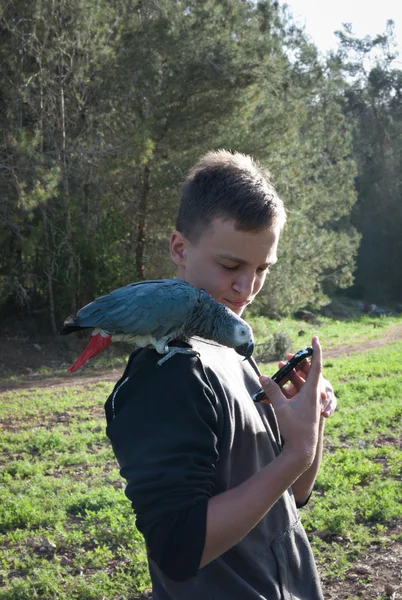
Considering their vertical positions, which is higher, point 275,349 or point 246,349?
point 246,349

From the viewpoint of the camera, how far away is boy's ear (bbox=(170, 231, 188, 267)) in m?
1.81

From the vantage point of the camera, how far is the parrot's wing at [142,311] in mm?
2027

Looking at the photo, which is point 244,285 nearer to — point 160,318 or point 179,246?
point 179,246

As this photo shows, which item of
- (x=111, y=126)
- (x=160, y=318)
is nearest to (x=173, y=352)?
(x=160, y=318)

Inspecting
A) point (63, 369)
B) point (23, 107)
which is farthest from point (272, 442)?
point (23, 107)

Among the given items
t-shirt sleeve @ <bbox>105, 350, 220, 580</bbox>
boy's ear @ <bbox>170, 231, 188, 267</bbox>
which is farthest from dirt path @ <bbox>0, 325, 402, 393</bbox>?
t-shirt sleeve @ <bbox>105, 350, 220, 580</bbox>

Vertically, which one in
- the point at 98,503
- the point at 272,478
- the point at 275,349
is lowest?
the point at 275,349

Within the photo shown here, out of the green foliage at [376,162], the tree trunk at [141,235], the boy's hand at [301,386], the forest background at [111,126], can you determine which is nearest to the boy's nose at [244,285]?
the boy's hand at [301,386]

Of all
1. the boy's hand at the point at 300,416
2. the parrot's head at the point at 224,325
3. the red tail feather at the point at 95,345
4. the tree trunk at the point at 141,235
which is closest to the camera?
the boy's hand at the point at 300,416

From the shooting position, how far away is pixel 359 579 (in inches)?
142

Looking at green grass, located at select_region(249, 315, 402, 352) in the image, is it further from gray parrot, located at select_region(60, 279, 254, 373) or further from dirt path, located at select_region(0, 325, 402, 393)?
gray parrot, located at select_region(60, 279, 254, 373)

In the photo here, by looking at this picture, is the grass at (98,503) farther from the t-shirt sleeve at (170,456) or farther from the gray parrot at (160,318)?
the t-shirt sleeve at (170,456)

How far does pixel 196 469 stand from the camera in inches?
52.4

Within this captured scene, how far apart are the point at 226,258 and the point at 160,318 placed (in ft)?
1.38
